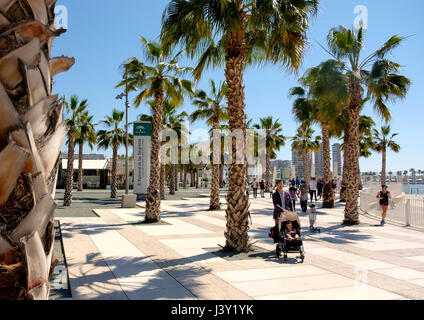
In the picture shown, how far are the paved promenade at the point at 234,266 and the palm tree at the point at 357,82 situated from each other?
2.73m

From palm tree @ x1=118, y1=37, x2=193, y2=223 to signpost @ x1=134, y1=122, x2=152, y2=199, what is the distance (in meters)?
6.70

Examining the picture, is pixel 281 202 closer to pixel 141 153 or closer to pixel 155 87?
pixel 155 87

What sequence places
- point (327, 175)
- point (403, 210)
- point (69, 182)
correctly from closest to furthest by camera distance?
point (403, 210) < point (327, 175) < point (69, 182)

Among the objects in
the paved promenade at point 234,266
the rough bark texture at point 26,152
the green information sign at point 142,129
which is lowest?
the paved promenade at point 234,266

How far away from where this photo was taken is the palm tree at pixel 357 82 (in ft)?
47.6

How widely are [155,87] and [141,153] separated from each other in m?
8.90

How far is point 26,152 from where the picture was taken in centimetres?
142

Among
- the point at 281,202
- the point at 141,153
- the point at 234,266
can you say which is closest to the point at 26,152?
the point at 234,266

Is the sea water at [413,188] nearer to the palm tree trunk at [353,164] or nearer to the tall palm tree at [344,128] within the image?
the tall palm tree at [344,128]

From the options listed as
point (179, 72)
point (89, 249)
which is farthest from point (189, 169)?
point (89, 249)

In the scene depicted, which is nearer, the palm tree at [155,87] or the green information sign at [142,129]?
the palm tree at [155,87]

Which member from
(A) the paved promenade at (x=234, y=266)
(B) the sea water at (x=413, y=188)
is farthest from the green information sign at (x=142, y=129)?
(B) the sea water at (x=413, y=188)

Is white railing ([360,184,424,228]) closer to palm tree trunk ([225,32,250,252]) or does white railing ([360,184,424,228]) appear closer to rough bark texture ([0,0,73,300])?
palm tree trunk ([225,32,250,252])

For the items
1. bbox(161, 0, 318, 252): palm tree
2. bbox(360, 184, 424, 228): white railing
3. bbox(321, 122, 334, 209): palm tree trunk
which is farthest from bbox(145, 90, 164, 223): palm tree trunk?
bbox(321, 122, 334, 209): palm tree trunk
